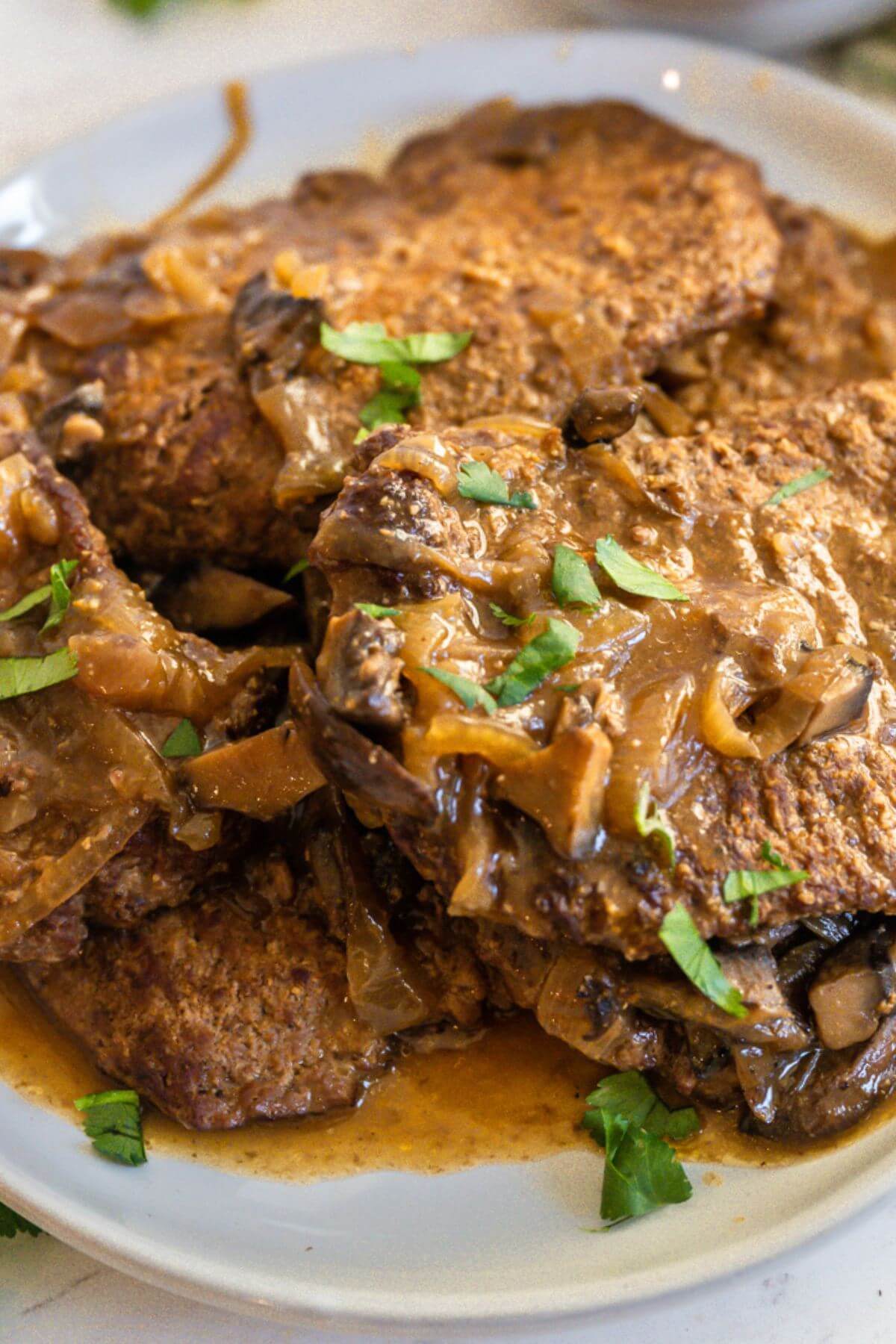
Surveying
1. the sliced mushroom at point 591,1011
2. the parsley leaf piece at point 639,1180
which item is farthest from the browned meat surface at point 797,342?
the parsley leaf piece at point 639,1180

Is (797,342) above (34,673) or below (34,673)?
above

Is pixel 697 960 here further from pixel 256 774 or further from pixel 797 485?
pixel 797 485

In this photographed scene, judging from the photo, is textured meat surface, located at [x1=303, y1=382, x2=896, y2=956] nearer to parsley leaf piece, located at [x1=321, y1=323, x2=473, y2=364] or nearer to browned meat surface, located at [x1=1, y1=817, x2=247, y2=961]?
parsley leaf piece, located at [x1=321, y1=323, x2=473, y2=364]

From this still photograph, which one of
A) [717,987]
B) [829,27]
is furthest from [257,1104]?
[829,27]

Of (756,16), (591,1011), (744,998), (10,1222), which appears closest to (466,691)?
(591,1011)

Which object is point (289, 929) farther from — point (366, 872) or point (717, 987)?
point (717, 987)

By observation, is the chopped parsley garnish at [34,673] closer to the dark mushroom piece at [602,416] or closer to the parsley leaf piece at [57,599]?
the parsley leaf piece at [57,599]
